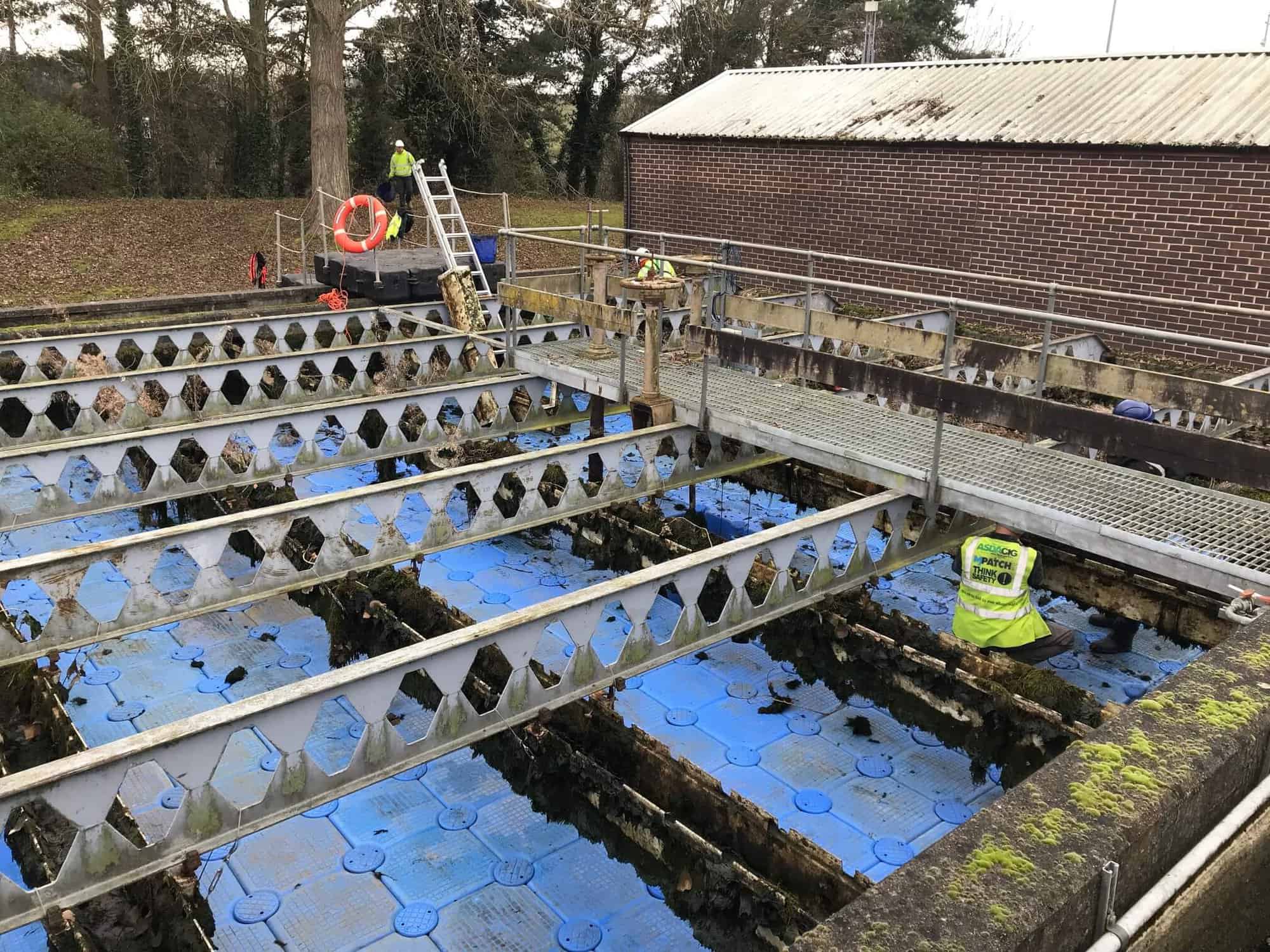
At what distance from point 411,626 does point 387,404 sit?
2.53 metres

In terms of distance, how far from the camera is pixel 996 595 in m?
5.98

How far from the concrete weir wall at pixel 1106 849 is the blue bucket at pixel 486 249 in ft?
42.4

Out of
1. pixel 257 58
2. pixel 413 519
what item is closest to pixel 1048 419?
pixel 413 519

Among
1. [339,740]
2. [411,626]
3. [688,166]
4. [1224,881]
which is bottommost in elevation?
[339,740]

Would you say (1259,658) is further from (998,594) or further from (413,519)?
(413,519)

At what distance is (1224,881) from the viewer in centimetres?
274

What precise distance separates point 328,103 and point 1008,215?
13300 mm

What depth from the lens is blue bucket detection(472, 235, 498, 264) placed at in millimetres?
14984

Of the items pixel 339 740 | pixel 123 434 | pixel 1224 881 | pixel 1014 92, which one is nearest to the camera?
pixel 1224 881

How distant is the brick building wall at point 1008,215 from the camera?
467 inches

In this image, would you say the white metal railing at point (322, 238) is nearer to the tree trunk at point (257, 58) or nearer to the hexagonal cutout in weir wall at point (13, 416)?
the tree trunk at point (257, 58)

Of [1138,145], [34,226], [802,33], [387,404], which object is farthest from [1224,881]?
[802,33]

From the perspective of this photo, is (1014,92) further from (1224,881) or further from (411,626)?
(1224,881)

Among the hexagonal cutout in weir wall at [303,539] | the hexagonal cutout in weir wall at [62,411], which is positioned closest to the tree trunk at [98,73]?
the hexagonal cutout in weir wall at [62,411]
